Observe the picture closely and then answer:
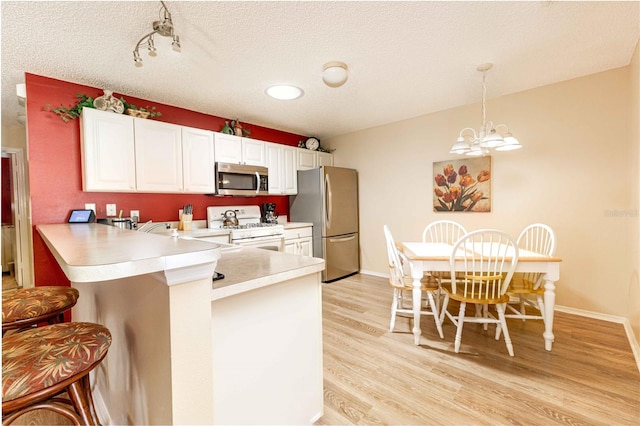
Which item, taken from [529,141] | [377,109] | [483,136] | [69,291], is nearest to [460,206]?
[529,141]

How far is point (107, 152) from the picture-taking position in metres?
2.79

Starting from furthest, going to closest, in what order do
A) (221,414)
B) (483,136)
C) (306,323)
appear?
(483,136) → (306,323) → (221,414)

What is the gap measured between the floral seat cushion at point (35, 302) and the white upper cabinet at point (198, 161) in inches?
69.0

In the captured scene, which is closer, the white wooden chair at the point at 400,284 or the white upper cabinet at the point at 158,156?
the white wooden chair at the point at 400,284

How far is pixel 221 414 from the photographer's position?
1271 millimetres

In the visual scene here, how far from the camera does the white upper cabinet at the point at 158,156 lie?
118 inches

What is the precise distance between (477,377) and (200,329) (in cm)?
189

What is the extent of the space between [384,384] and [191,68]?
290cm

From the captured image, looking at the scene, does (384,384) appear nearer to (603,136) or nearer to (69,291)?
(69,291)

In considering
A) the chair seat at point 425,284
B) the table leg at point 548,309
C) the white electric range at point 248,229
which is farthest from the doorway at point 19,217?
the table leg at point 548,309

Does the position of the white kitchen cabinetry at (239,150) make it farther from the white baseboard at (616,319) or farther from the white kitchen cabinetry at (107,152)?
the white baseboard at (616,319)

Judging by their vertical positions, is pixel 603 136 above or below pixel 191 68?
below

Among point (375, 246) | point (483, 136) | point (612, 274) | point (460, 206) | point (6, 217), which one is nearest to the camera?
point (483, 136)

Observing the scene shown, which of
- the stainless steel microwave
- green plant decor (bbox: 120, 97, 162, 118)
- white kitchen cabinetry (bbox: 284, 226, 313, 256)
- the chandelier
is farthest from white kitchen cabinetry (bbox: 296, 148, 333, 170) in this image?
the chandelier
